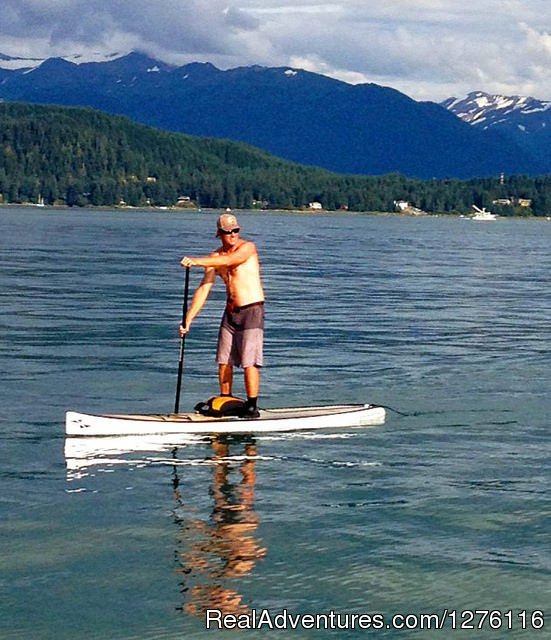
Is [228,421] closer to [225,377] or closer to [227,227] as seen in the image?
[225,377]

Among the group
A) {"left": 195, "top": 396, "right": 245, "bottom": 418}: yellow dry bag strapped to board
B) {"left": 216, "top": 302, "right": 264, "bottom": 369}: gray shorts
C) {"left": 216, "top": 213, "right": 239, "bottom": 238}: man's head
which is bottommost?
{"left": 195, "top": 396, "right": 245, "bottom": 418}: yellow dry bag strapped to board

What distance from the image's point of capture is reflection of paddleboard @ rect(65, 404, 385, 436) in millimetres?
20031

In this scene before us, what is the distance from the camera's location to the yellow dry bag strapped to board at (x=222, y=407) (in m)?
21.1

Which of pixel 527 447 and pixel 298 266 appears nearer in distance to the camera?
pixel 527 447

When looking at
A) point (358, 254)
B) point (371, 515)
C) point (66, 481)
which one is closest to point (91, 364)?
point (66, 481)

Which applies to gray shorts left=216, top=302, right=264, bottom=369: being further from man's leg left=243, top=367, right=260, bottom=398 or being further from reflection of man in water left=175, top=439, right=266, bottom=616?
reflection of man in water left=175, top=439, right=266, bottom=616

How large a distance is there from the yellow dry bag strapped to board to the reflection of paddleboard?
0.13 metres

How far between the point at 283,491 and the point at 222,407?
370 centimetres

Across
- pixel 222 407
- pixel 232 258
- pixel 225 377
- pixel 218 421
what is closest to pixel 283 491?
pixel 218 421

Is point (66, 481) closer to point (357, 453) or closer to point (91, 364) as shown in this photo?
point (357, 453)

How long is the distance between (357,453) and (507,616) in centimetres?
721

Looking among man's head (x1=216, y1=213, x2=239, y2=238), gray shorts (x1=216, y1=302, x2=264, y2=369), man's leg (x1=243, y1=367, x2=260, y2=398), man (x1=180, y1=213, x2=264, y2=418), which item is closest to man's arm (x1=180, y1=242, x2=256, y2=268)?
man (x1=180, y1=213, x2=264, y2=418)

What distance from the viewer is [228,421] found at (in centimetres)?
2098

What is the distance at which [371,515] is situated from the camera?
54.1 ft
